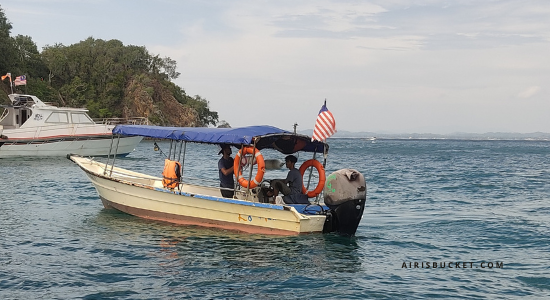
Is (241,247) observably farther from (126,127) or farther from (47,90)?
(47,90)

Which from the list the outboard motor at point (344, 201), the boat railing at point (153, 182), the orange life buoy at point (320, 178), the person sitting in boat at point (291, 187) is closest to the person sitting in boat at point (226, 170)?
the boat railing at point (153, 182)

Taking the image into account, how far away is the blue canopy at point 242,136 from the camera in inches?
553

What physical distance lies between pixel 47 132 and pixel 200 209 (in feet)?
85.1

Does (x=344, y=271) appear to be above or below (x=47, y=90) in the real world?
below

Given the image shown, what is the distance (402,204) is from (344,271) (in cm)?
1055

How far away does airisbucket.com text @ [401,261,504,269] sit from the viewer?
12008mm

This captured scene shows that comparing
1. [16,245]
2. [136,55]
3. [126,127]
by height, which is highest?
[136,55]

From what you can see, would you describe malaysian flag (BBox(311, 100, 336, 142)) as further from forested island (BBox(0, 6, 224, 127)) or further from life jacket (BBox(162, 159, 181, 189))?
forested island (BBox(0, 6, 224, 127))

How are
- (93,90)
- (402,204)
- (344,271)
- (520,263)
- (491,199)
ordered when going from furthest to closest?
(93,90) → (491,199) → (402,204) → (520,263) → (344,271)

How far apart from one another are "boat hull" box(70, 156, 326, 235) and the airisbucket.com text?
2445mm

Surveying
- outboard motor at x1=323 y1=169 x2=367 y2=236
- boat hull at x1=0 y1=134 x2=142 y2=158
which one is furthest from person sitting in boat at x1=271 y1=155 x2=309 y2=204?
boat hull at x1=0 y1=134 x2=142 y2=158

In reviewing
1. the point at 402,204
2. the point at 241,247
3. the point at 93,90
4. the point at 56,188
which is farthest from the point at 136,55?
the point at 241,247

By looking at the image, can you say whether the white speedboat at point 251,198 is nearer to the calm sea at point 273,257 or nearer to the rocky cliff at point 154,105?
the calm sea at point 273,257

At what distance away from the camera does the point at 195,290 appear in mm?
10094
